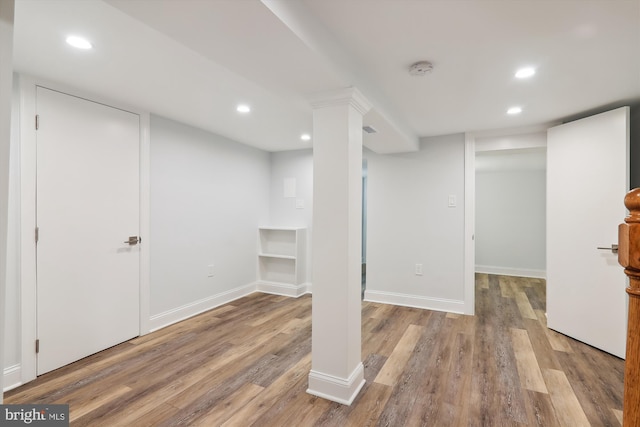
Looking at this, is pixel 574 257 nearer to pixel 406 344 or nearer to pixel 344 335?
pixel 406 344

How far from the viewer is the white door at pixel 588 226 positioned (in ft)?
8.87

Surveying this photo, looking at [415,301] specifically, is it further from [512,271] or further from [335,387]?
[512,271]

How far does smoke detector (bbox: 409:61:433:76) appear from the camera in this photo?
79.7 inches

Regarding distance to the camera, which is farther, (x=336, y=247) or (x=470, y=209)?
(x=470, y=209)

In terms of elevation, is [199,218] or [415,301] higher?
[199,218]

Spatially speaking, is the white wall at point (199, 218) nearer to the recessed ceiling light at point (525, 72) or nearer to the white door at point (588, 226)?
the recessed ceiling light at point (525, 72)

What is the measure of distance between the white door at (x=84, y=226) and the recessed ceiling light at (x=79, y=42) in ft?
2.70

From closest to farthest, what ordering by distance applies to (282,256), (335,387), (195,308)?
(335,387)
(195,308)
(282,256)

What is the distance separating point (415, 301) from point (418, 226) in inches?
38.9

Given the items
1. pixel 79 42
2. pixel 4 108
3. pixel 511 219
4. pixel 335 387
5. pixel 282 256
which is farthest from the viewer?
pixel 511 219

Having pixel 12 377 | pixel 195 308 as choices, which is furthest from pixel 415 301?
pixel 12 377

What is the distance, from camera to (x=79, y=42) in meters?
1.78

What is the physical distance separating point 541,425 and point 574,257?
1.91 m

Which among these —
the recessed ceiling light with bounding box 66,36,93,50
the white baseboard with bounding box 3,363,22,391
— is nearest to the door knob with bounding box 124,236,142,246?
the white baseboard with bounding box 3,363,22,391
